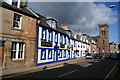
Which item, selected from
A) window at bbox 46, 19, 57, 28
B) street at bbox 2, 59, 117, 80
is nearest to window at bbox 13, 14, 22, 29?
street at bbox 2, 59, 117, 80

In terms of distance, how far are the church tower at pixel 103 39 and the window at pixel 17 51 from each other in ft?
213

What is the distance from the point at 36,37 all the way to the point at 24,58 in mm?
3619

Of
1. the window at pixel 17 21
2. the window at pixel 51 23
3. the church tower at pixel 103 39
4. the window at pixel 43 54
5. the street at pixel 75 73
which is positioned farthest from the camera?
the church tower at pixel 103 39

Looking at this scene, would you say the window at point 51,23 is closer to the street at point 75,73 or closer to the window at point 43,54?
the window at point 43,54

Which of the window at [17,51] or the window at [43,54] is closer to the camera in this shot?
the window at [17,51]

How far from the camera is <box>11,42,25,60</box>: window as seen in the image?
13625mm

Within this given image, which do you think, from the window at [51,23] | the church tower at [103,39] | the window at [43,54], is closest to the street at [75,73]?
the window at [43,54]

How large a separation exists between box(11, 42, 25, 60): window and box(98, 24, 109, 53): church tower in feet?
213

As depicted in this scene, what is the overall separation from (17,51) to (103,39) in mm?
66944

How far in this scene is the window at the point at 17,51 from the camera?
44.7 ft

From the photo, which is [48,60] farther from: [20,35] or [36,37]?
[20,35]

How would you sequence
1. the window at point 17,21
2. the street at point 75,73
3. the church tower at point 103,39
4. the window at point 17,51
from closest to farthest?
the street at point 75,73 < the window at point 17,51 < the window at point 17,21 < the church tower at point 103,39

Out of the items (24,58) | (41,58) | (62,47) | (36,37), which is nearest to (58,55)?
(62,47)

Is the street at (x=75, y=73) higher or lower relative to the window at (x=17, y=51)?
lower
